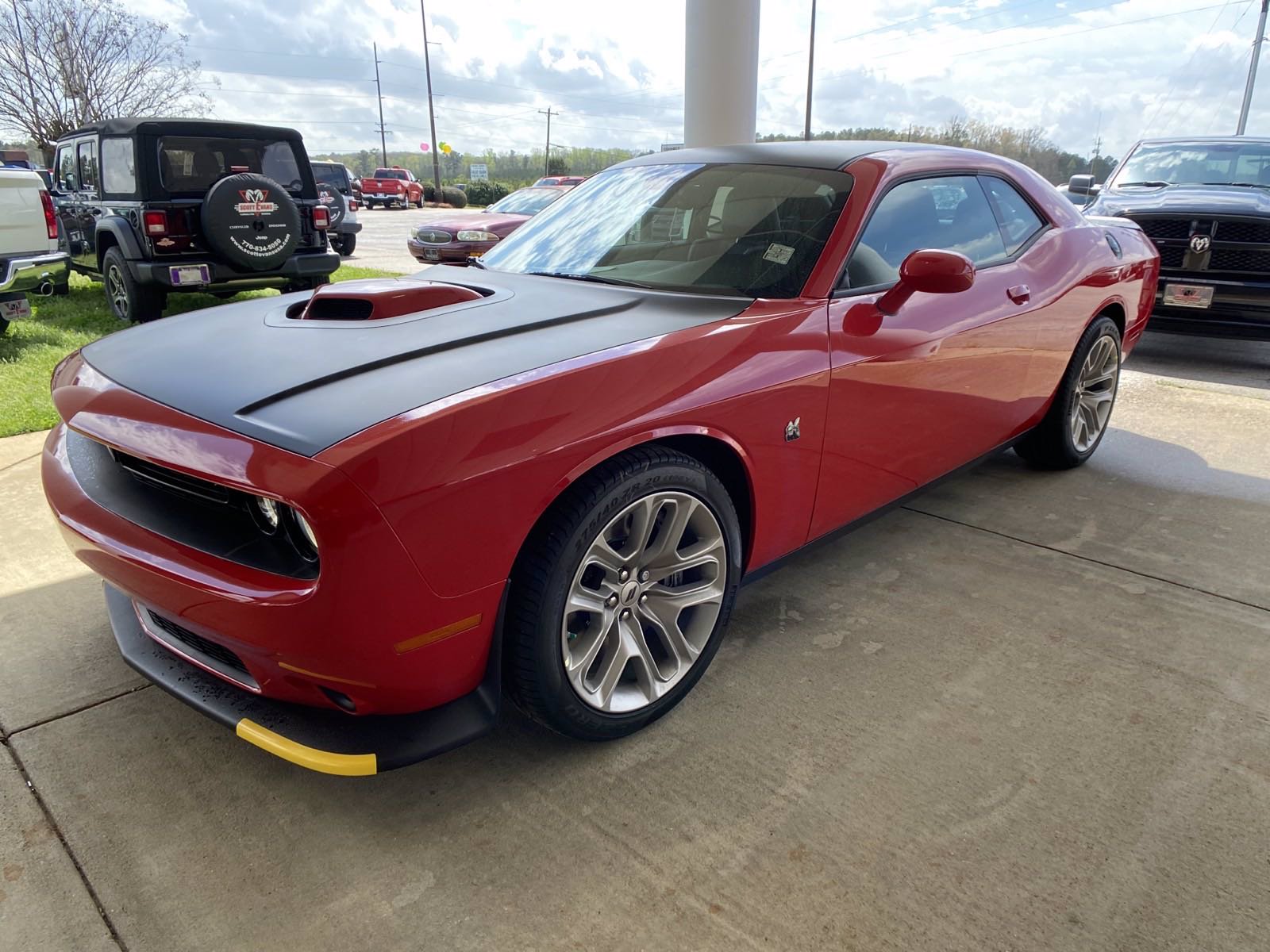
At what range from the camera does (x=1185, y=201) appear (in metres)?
6.46

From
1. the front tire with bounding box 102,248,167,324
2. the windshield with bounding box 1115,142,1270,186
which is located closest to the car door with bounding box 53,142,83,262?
the front tire with bounding box 102,248,167,324

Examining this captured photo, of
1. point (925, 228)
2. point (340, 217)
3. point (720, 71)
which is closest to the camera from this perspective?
point (925, 228)

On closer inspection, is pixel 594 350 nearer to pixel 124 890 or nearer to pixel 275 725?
pixel 275 725

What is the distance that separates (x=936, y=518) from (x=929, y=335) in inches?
44.1

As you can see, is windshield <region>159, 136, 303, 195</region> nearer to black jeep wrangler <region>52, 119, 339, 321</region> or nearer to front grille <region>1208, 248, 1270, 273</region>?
black jeep wrangler <region>52, 119, 339, 321</region>

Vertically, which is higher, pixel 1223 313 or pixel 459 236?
pixel 459 236

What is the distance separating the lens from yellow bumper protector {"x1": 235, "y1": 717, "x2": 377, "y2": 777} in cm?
167

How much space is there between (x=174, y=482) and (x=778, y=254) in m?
1.71

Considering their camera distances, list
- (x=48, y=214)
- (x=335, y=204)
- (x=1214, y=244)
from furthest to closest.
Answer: (x=335, y=204) < (x=48, y=214) < (x=1214, y=244)

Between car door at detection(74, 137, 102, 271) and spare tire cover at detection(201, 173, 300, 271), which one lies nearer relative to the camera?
spare tire cover at detection(201, 173, 300, 271)

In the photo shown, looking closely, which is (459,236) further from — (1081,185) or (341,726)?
(341,726)

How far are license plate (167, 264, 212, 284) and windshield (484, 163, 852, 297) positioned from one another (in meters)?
5.29

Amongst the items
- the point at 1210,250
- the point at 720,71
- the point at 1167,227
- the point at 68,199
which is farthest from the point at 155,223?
the point at 1210,250

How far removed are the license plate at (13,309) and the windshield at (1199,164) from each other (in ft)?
29.3
